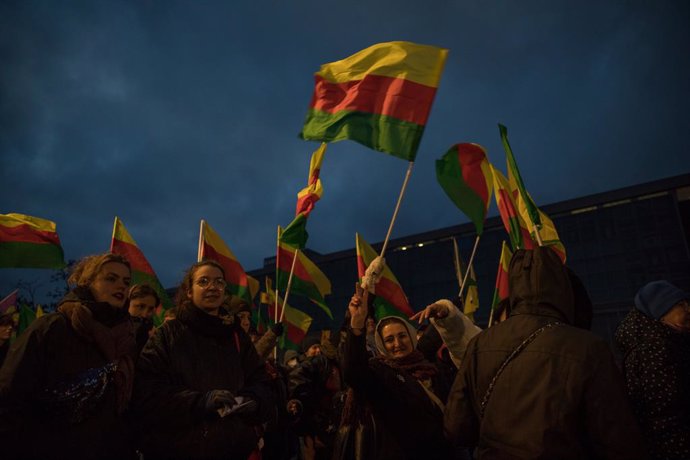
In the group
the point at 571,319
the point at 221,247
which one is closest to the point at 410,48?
the point at 571,319

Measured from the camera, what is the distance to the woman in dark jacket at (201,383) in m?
2.69

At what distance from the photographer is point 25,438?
2398mm

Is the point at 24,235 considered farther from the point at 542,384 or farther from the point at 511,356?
the point at 542,384

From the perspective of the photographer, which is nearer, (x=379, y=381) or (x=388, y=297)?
(x=379, y=381)

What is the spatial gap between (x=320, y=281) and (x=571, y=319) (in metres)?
6.55

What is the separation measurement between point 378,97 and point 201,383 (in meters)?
2.71

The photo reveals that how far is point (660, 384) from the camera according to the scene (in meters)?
3.01

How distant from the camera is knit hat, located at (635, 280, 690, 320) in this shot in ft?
11.1

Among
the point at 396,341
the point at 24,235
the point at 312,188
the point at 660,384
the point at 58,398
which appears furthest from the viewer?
the point at 24,235

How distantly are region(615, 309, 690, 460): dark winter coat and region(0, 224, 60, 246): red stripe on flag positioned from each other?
7732 millimetres

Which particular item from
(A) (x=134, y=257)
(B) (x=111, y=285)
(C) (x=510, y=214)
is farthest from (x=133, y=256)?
(C) (x=510, y=214)

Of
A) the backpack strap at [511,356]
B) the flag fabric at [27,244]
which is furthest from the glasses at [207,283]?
the flag fabric at [27,244]

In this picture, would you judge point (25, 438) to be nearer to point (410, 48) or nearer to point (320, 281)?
point (410, 48)

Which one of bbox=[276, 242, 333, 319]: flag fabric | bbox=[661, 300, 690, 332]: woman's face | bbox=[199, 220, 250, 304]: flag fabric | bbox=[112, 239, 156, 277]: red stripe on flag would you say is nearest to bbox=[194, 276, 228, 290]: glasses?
bbox=[199, 220, 250, 304]: flag fabric
